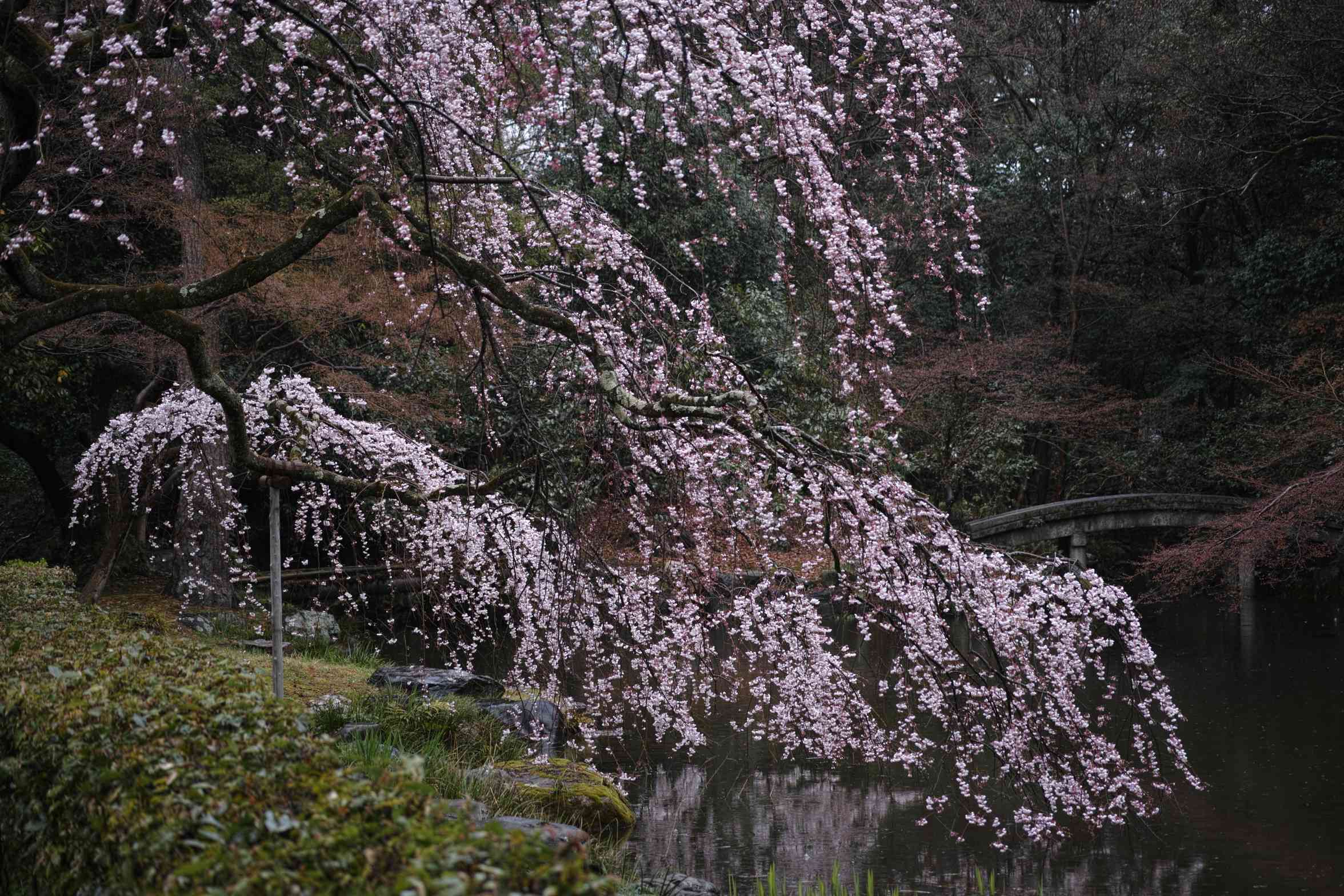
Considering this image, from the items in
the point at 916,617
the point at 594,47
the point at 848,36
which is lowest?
the point at 916,617

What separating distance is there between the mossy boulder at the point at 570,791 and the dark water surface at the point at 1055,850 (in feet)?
0.98

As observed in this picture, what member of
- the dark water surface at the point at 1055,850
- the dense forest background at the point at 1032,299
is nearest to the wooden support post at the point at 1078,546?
the dense forest background at the point at 1032,299

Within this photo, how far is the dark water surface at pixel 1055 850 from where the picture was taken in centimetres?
585

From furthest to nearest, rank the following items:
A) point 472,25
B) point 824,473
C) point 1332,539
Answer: point 1332,539, point 472,25, point 824,473

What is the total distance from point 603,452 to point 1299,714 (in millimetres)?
7722

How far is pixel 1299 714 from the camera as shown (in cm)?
916

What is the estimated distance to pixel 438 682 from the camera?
7.26 m

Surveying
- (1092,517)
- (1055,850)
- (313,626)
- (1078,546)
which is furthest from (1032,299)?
(1055,850)

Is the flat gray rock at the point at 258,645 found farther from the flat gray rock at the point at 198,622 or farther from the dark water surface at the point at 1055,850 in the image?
the dark water surface at the point at 1055,850

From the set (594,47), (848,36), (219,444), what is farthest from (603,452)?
(594,47)

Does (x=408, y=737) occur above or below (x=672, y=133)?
below

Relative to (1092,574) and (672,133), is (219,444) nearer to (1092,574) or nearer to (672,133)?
(672,133)

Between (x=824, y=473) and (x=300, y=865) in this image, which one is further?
(x=824, y=473)

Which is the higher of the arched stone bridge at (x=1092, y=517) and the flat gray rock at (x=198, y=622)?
the arched stone bridge at (x=1092, y=517)
